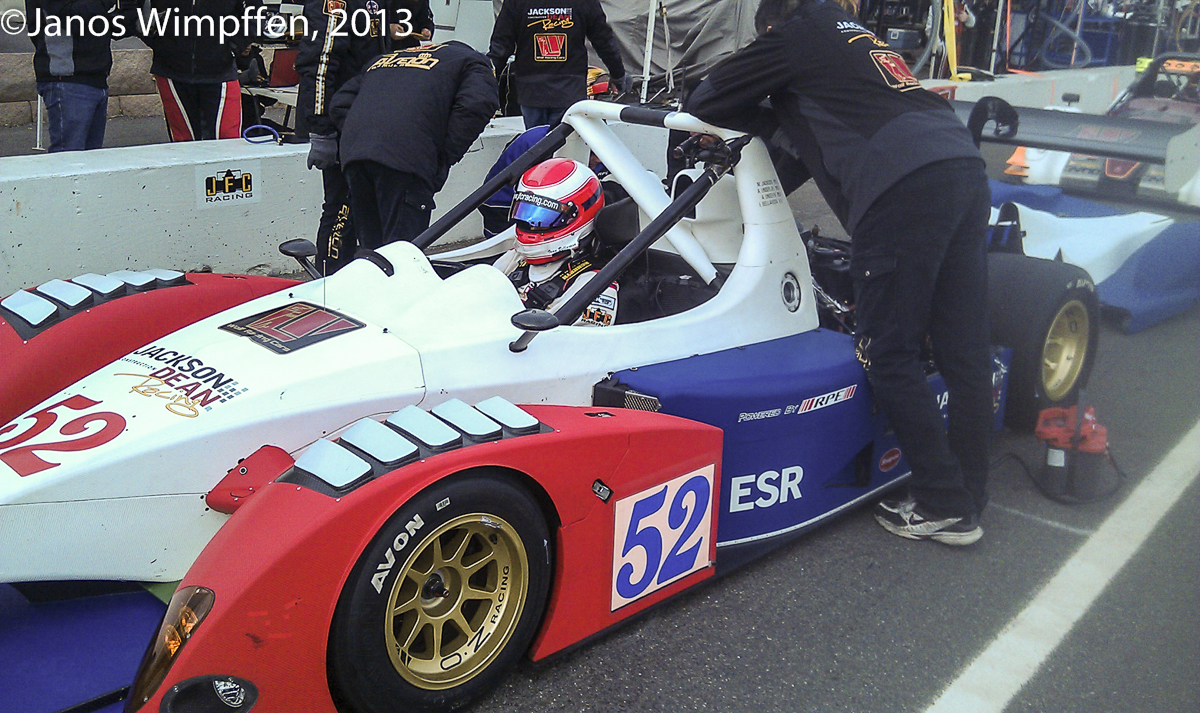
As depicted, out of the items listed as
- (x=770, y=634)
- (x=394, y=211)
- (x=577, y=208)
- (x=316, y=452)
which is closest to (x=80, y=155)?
(x=394, y=211)

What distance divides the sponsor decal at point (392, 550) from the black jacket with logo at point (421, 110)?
7.98ft

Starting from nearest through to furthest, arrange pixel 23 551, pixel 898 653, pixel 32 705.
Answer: pixel 32 705 → pixel 23 551 → pixel 898 653

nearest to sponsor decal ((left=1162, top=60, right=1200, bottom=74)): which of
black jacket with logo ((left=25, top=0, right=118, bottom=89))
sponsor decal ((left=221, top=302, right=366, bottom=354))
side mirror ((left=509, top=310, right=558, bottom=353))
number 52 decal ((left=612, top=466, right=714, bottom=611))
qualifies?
number 52 decal ((left=612, top=466, right=714, bottom=611))

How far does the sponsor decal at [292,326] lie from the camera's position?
2.71m

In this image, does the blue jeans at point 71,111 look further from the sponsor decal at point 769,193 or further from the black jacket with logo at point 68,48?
the sponsor decal at point 769,193

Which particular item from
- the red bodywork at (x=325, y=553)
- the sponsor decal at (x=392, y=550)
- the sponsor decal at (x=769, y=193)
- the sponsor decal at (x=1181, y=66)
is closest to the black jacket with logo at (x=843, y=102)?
the sponsor decal at (x=769, y=193)

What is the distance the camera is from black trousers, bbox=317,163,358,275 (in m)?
4.92

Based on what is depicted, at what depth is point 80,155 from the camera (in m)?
5.30

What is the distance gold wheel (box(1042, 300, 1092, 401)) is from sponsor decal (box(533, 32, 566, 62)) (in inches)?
167

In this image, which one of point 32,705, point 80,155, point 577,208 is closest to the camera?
point 32,705

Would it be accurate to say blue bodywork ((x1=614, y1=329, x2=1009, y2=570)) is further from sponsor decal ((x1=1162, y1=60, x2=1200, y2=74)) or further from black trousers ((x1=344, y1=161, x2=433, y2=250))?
sponsor decal ((x1=1162, y1=60, x2=1200, y2=74))

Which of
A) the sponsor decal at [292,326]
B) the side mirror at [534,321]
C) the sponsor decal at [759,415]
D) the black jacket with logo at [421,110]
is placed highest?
the black jacket with logo at [421,110]

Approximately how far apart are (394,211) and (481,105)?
0.60m

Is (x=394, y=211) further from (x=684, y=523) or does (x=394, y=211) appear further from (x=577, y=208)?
(x=684, y=523)
